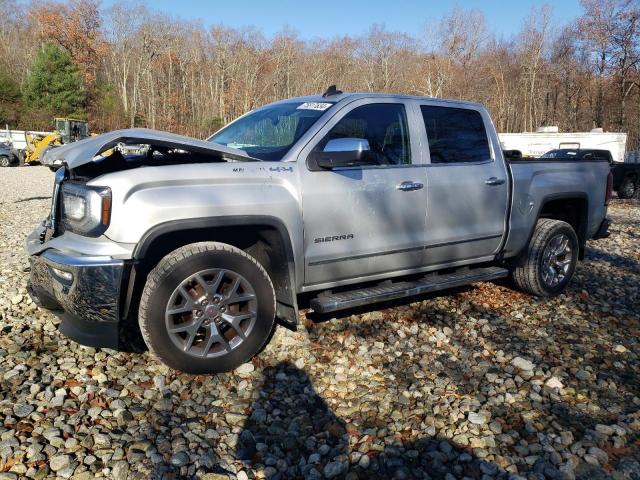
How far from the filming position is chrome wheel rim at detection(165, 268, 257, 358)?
327cm

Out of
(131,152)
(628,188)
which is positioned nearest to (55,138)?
(628,188)

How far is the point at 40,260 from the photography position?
3.34 meters

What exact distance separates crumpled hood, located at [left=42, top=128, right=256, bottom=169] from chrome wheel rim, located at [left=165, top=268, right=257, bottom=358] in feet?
2.66

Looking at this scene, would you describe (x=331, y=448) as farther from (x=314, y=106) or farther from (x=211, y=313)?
(x=314, y=106)

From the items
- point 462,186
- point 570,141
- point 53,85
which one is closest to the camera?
point 462,186

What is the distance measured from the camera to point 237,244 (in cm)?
377

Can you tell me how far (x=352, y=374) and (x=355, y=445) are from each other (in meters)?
0.82

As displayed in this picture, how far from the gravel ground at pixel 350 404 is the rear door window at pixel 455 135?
4.88 feet

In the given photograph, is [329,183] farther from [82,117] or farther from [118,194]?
[82,117]

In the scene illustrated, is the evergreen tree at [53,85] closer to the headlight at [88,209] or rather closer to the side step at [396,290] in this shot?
the headlight at [88,209]

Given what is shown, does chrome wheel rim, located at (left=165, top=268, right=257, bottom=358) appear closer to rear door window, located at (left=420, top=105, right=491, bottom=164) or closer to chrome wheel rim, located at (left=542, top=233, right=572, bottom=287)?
rear door window, located at (left=420, top=105, right=491, bottom=164)

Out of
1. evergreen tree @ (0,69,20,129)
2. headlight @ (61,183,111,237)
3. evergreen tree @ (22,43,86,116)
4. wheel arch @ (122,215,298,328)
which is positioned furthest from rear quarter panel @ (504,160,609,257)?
evergreen tree @ (0,69,20,129)

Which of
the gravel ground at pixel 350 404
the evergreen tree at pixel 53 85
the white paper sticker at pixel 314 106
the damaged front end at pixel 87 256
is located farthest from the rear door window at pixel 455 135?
the evergreen tree at pixel 53 85

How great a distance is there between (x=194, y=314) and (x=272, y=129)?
1736mm
